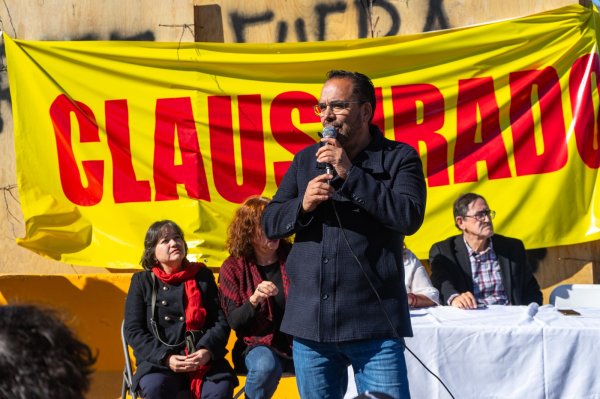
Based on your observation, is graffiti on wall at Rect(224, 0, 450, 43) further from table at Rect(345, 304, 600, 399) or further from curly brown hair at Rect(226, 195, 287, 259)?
table at Rect(345, 304, 600, 399)

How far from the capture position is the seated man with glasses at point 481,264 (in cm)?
578

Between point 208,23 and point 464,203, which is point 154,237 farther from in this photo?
point 208,23

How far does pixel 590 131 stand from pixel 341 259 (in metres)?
3.68

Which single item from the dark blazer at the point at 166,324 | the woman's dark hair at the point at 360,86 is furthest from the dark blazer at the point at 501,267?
the woman's dark hair at the point at 360,86

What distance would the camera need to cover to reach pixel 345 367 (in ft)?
11.6

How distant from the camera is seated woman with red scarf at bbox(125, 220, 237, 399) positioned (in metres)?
4.92

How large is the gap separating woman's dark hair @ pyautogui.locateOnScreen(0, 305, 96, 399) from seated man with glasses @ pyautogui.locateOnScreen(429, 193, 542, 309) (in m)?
4.24

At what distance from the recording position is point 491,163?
6543 millimetres

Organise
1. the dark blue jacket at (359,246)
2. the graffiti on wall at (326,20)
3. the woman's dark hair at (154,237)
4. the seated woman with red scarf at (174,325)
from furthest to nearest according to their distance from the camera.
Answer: the graffiti on wall at (326,20) < the woman's dark hair at (154,237) < the seated woman with red scarf at (174,325) < the dark blue jacket at (359,246)

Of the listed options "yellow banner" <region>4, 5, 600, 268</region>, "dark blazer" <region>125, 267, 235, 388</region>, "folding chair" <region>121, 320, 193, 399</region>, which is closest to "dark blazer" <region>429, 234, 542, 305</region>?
"yellow banner" <region>4, 5, 600, 268</region>

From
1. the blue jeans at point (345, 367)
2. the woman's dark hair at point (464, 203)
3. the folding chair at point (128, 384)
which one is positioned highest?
the woman's dark hair at point (464, 203)

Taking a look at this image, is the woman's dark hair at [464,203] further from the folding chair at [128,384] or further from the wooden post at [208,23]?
the wooden post at [208,23]

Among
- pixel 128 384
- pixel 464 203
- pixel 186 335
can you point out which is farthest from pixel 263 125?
pixel 128 384

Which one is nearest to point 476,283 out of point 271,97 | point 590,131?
point 590,131
